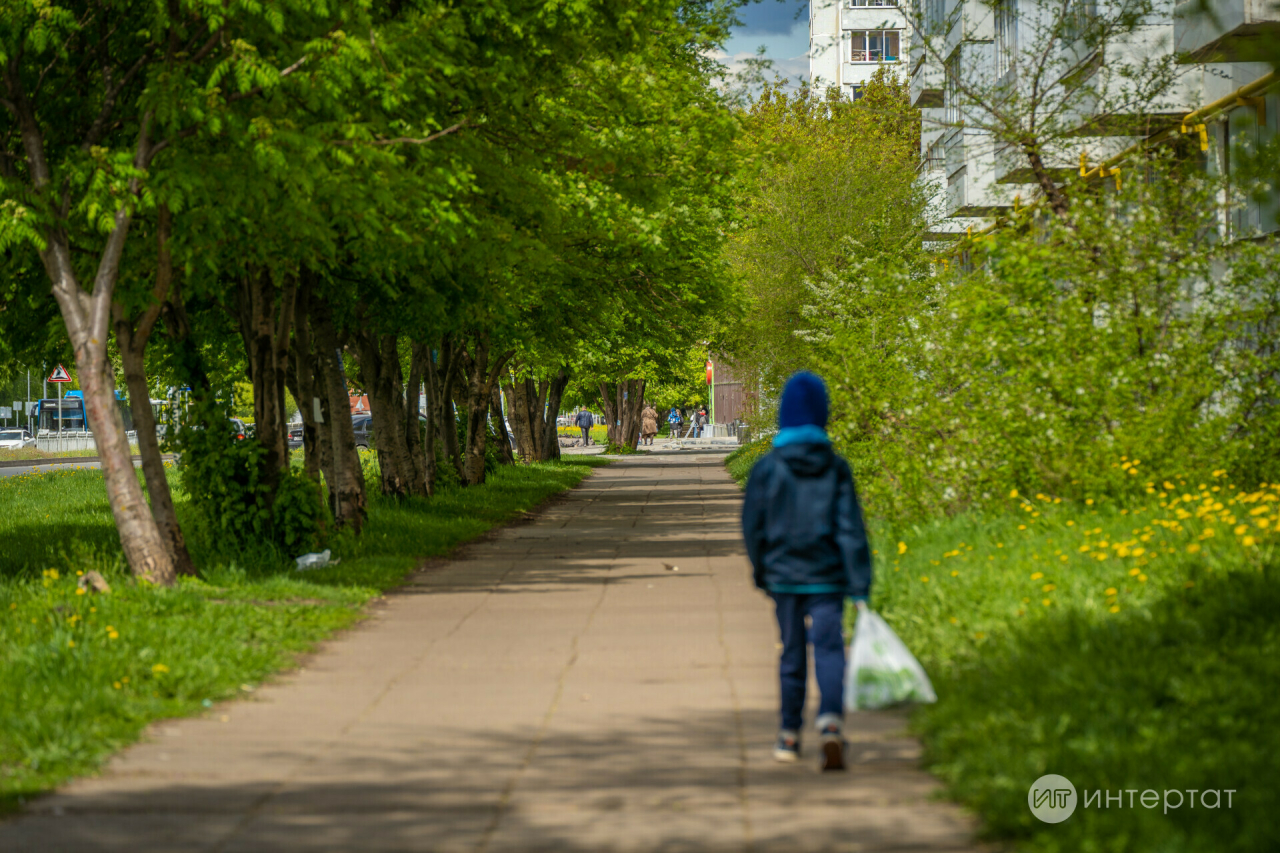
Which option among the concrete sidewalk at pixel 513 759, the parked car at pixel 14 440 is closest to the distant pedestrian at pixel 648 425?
the parked car at pixel 14 440

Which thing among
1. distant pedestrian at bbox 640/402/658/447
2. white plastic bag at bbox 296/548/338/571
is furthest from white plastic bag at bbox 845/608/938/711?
distant pedestrian at bbox 640/402/658/447

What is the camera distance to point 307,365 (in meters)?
17.3

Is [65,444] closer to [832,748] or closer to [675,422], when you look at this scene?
[675,422]

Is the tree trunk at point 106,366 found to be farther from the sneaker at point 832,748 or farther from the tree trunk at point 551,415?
the tree trunk at point 551,415

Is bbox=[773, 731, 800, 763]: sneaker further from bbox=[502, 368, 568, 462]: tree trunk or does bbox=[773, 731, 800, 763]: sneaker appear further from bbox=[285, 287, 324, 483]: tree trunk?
bbox=[502, 368, 568, 462]: tree trunk

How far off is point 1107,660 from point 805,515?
5.51 ft

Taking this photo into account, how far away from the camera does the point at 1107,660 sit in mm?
7004

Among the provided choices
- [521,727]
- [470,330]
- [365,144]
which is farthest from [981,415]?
[470,330]

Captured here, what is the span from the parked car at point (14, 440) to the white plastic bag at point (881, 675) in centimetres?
7512

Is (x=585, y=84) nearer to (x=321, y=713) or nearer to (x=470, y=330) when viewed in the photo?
(x=470, y=330)

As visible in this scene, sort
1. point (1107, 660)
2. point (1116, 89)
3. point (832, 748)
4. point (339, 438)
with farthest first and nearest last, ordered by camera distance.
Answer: point (1116, 89)
point (339, 438)
point (1107, 660)
point (832, 748)

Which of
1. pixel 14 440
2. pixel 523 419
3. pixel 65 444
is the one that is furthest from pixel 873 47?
pixel 14 440

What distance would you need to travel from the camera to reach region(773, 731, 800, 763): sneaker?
641cm

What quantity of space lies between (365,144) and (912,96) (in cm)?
2882
